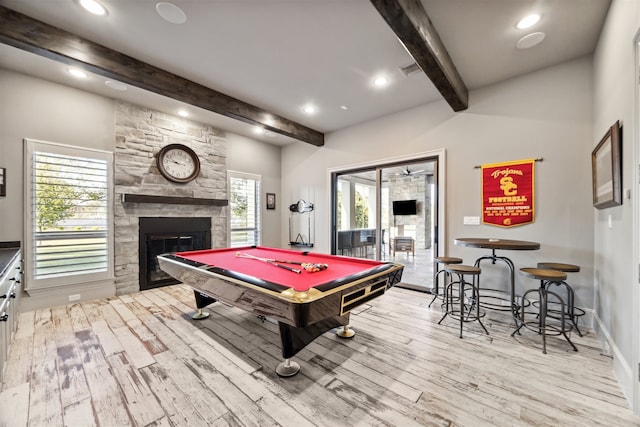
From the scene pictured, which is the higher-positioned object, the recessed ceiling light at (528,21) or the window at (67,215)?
the recessed ceiling light at (528,21)

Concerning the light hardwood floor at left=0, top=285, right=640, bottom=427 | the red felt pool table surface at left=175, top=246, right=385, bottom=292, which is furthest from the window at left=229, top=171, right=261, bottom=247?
the light hardwood floor at left=0, top=285, right=640, bottom=427

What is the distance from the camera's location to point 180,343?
2451 mm

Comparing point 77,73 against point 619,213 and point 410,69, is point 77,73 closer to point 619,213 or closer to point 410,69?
point 410,69

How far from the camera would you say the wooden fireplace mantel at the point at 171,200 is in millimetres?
3947

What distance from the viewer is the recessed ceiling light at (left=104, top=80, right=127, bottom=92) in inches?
135

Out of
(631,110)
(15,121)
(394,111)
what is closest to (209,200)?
(15,121)

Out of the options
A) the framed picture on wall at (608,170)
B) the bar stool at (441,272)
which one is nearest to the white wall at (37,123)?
the bar stool at (441,272)

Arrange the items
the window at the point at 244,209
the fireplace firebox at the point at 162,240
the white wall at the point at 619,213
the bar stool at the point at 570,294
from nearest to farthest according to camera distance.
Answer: the white wall at the point at 619,213 → the bar stool at the point at 570,294 → the fireplace firebox at the point at 162,240 → the window at the point at 244,209

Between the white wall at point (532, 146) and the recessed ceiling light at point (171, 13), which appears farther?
the white wall at point (532, 146)

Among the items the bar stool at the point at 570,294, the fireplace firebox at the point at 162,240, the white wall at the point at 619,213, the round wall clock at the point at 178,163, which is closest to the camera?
the white wall at the point at 619,213

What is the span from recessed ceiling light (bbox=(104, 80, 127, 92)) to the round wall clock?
39.7 inches

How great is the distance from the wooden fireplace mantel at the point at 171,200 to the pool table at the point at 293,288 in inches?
65.0

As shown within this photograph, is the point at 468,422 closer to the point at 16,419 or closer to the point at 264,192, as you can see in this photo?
the point at 16,419

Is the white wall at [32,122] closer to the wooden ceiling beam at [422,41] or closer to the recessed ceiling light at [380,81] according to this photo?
the recessed ceiling light at [380,81]
